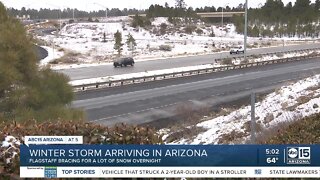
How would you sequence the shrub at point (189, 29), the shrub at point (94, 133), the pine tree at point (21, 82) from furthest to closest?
the shrub at point (189, 29) → the pine tree at point (21, 82) → the shrub at point (94, 133)

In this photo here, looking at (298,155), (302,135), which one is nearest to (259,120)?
(302,135)

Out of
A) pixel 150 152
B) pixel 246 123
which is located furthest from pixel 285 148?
pixel 246 123

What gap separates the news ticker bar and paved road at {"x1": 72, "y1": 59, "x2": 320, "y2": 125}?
667 inches

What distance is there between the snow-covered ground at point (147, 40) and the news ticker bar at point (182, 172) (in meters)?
61.4

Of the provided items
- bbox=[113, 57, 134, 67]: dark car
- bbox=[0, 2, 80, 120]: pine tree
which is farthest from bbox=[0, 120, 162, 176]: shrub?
bbox=[113, 57, 134, 67]: dark car

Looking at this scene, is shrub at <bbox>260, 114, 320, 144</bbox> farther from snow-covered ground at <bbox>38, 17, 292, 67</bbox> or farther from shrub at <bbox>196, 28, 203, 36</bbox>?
shrub at <bbox>196, 28, 203, 36</bbox>

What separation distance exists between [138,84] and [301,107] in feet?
67.5

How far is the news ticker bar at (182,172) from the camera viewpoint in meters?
5.20

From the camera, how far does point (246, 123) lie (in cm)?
1809

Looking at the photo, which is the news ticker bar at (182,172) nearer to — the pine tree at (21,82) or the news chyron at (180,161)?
the news chyron at (180,161)

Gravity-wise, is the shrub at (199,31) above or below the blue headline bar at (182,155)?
above

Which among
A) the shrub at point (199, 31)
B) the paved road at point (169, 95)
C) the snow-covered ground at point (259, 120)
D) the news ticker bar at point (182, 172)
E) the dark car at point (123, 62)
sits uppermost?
the shrub at point (199, 31)

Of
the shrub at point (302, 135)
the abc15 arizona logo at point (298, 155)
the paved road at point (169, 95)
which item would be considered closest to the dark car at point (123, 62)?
the paved road at point (169, 95)

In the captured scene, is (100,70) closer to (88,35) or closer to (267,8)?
(88,35)
